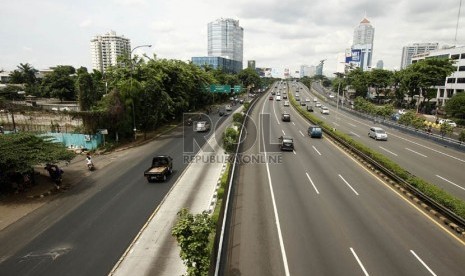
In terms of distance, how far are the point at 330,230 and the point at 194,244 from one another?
8.38m

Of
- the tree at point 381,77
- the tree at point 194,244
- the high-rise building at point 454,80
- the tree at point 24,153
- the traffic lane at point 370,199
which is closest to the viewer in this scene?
the tree at point 194,244

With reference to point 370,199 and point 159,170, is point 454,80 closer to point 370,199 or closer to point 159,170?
point 370,199

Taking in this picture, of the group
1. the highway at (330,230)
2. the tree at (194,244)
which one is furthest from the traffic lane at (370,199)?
the tree at (194,244)

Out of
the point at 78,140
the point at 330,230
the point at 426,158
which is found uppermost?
the point at 78,140

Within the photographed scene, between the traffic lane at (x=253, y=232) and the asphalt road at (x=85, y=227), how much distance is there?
5387 millimetres

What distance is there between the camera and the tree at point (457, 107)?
195ft

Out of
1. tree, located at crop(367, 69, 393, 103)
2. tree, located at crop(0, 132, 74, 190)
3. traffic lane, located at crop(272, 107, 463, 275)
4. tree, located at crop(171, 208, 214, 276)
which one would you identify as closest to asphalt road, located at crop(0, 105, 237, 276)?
tree, located at crop(0, 132, 74, 190)

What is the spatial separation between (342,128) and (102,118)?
39.0 m

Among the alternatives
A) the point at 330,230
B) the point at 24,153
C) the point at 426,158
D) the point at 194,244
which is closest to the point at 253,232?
the point at 330,230

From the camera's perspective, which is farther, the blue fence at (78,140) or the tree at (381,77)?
the tree at (381,77)

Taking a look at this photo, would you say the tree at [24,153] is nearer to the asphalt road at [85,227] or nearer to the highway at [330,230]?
the asphalt road at [85,227]

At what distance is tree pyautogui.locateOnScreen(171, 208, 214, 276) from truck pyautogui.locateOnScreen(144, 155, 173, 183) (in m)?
13.8

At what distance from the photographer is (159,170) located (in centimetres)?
2470

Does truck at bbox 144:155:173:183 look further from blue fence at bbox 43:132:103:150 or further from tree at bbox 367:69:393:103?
tree at bbox 367:69:393:103
